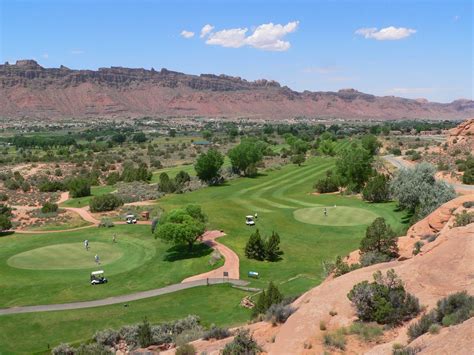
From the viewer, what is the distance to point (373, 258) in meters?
29.7

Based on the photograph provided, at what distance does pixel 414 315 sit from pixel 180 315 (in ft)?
66.8

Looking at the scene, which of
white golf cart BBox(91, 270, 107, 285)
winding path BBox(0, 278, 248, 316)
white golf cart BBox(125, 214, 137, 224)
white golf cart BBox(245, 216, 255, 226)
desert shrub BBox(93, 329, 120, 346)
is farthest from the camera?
white golf cart BBox(125, 214, 137, 224)

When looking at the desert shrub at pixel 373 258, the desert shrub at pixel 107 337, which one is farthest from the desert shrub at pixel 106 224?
the desert shrub at pixel 373 258

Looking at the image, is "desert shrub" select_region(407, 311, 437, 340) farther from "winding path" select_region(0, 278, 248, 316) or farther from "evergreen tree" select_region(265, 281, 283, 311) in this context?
"winding path" select_region(0, 278, 248, 316)

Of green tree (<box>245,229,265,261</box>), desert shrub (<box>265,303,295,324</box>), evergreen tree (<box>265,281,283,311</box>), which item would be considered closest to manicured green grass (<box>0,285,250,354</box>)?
evergreen tree (<box>265,281,283,311</box>)

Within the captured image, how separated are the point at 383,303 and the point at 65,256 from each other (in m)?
39.2

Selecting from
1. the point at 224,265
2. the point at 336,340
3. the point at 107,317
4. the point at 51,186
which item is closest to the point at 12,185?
the point at 51,186

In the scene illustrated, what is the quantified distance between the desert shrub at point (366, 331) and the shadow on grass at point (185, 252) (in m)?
31.9

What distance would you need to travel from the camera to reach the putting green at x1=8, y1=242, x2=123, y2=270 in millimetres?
46344

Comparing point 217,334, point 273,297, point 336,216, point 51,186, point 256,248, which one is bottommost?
point 51,186

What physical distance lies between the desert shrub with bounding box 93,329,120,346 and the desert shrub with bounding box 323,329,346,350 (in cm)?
1687

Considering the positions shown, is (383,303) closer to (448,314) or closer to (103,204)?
(448,314)

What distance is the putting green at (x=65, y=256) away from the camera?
46344 millimetres

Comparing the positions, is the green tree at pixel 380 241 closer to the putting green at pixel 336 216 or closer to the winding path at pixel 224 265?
the winding path at pixel 224 265
